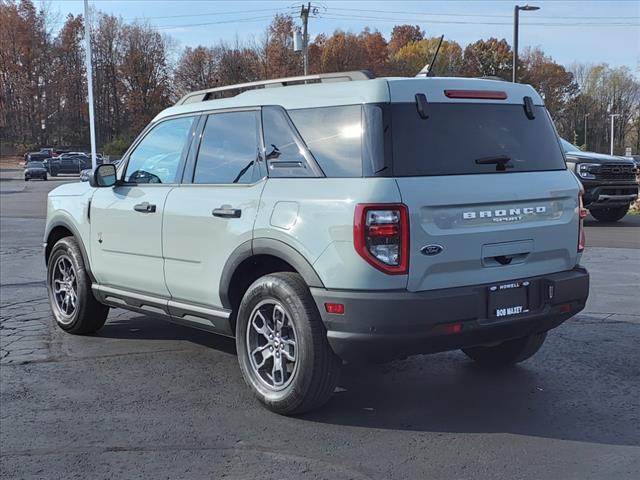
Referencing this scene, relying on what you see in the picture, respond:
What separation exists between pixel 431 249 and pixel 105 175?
3.18 meters

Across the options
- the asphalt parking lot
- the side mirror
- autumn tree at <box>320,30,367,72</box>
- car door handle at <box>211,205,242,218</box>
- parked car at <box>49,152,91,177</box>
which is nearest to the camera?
the asphalt parking lot

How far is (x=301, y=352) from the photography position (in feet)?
13.6

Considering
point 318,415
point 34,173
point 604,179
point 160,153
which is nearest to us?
point 318,415

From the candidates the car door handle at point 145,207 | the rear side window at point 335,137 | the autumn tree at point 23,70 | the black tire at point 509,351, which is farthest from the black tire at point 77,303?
the autumn tree at point 23,70

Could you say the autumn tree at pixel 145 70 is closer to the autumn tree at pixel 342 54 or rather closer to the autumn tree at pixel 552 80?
the autumn tree at pixel 342 54

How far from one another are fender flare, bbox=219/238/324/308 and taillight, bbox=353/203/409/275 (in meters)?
0.38

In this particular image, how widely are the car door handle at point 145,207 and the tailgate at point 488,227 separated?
225 cm

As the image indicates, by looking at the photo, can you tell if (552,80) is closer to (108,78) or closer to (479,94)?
(108,78)

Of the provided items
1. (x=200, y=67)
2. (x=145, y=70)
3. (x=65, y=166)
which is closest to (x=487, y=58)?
(x=200, y=67)

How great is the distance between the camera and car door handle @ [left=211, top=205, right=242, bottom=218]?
4.57 metres

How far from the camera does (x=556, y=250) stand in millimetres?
4488

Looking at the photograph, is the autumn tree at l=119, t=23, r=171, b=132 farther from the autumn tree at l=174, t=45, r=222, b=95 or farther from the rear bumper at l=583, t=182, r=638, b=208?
the rear bumper at l=583, t=182, r=638, b=208

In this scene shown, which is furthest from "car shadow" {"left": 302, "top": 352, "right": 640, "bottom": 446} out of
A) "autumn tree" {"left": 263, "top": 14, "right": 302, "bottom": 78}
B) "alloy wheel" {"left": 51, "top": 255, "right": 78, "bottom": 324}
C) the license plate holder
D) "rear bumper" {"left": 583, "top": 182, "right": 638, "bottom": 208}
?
"autumn tree" {"left": 263, "top": 14, "right": 302, "bottom": 78}

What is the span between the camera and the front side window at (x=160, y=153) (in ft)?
17.6
